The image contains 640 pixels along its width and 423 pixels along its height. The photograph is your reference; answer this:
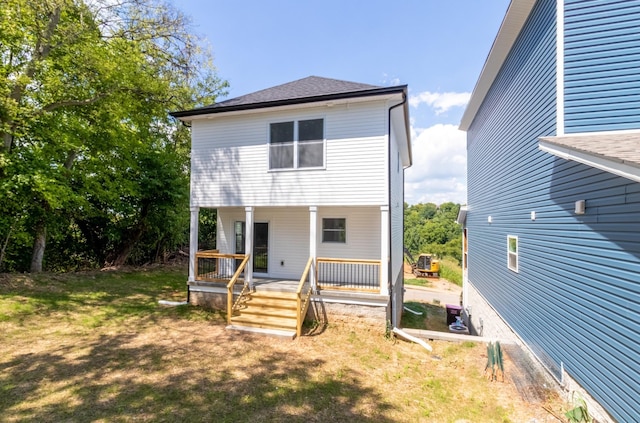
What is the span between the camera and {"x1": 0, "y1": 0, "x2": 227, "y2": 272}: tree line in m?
9.34

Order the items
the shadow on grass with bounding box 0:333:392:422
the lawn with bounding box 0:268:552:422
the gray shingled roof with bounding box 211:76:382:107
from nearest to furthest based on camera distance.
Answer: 1. the shadow on grass with bounding box 0:333:392:422
2. the lawn with bounding box 0:268:552:422
3. the gray shingled roof with bounding box 211:76:382:107

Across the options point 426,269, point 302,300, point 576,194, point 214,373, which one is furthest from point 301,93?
point 426,269

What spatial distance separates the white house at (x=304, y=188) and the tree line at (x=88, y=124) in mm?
4635

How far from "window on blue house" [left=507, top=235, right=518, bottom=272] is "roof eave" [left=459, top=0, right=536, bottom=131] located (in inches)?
194

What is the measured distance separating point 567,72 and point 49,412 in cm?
921

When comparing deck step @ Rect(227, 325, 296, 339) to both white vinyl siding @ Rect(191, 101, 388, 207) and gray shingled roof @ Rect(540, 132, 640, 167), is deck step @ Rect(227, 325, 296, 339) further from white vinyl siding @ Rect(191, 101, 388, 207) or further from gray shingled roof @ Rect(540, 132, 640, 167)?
gray shingled roof @ Rect(540, 132, 640, 167)

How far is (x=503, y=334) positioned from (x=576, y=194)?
16.6 feet

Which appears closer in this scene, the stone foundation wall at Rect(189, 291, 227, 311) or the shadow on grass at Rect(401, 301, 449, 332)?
the stone foundation wall at Rect(189, 291, 227, 311)

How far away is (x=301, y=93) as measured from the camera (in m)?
8.77

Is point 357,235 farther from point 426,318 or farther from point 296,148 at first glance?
point 426,318

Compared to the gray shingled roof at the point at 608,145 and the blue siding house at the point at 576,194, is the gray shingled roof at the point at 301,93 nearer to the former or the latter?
the blue siding house at the point at 576,194

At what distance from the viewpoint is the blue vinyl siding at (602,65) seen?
449 cm

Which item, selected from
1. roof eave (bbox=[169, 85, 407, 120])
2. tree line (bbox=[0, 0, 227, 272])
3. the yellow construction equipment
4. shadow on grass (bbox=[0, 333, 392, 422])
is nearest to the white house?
roof eave (bbox=[169, 85, 407, 120])

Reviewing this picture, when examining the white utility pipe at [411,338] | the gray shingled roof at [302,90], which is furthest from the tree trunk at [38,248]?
the white utility pipe at [411,338]
